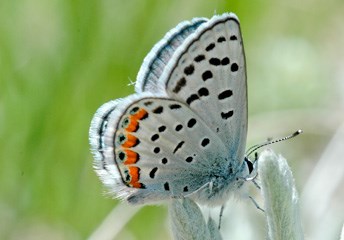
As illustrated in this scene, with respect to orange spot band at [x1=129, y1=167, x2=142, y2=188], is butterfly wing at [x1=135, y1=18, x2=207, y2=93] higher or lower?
higher

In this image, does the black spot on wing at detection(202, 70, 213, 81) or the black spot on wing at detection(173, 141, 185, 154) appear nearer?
the black spot on wing at detection(202, 70, 213, 81)

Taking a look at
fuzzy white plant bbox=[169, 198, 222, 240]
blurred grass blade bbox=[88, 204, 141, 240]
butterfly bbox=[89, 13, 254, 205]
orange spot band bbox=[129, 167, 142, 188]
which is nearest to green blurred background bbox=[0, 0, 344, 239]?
blurred grass blade bbox=[88, 204, 141, 240]

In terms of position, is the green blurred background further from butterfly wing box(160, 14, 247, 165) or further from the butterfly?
butterfly wing box(160, 14, 247, 165)

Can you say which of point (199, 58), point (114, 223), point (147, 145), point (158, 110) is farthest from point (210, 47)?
point (114, 223)

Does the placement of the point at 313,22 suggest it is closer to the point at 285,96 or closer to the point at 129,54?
the point at 285,96

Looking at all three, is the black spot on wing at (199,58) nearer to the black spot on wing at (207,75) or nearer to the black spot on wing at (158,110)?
the black spot on wing at (207,75)

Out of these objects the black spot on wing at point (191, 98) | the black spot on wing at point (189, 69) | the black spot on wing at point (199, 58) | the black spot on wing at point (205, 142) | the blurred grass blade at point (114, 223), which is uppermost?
the black spot on wing at point (199, 58)

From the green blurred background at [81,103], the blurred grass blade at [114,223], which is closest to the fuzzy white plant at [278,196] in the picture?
the green blurred background at [81,103]

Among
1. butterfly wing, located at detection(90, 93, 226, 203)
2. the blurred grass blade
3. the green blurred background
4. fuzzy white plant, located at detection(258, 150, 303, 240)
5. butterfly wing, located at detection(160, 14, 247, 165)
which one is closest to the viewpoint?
fuzzy white plant, located at detection(258, 150, 303, 240)
